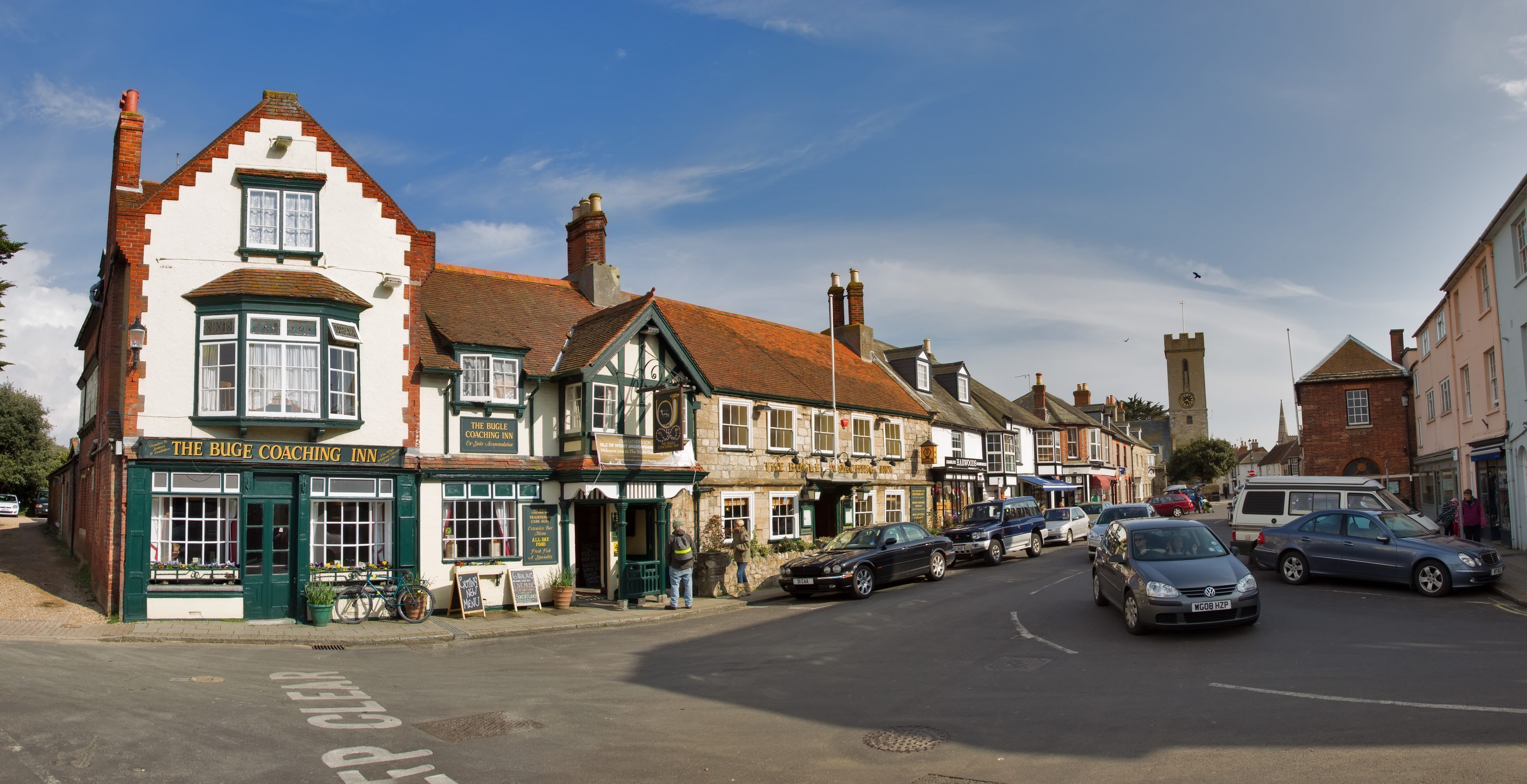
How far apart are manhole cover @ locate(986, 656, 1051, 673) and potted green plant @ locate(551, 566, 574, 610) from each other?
10448mm

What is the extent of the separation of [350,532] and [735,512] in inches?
394

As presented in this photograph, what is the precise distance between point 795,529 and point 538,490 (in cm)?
941

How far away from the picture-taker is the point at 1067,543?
114 feet

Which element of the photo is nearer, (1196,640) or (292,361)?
(1196,640)

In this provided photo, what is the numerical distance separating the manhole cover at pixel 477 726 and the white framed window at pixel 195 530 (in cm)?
982

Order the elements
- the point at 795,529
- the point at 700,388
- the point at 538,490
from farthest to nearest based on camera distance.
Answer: the point at 795,529, the point at 700,388, the point at 538,490

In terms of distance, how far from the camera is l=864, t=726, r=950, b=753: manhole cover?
27.2 feet

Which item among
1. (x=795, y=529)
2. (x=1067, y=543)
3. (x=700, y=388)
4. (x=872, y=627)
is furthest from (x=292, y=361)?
(x=1067, y=543)

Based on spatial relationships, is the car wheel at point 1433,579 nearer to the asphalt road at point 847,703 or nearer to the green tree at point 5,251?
the asphalt road at point 847,703

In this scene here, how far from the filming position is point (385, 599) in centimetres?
1800

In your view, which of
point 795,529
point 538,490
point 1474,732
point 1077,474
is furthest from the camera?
point 1077,474

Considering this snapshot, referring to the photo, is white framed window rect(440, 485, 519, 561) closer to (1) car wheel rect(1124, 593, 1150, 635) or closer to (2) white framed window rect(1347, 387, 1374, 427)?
(1) car wheel rect(1124, 593, 1150, 635)

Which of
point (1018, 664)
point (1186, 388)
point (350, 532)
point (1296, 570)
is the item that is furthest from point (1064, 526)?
point (1186, 388)

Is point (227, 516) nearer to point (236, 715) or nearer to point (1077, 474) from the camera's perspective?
point (236, 715)
